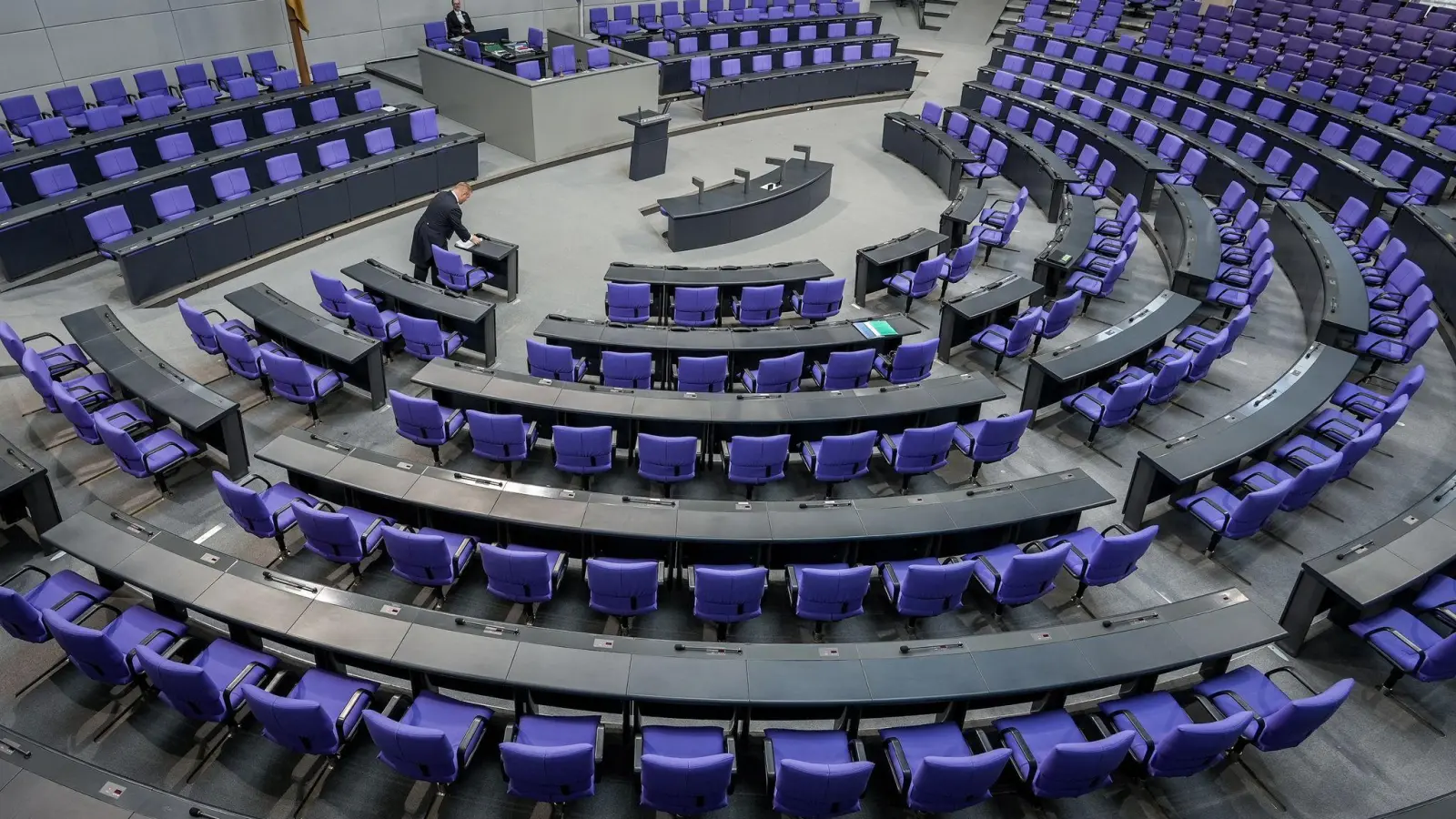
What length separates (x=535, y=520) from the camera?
22.4 ft

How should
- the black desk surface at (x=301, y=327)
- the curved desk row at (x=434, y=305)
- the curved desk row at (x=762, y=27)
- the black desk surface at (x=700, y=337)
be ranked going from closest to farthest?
the black desk surface at (x=301, y=327) < the black desk surface at (x=700, y=337) < the curved desk row at (x=434, y=305) < the curved desk row at (x=762, y=27)

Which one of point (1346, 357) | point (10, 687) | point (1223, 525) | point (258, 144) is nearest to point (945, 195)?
point (1346, 357)

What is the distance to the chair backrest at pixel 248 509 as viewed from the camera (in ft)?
22.7

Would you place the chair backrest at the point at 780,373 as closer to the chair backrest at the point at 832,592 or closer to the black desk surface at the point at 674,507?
the black desk surface at the point at 674,507

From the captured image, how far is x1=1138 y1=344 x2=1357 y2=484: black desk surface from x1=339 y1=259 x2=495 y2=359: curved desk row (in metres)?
6.73

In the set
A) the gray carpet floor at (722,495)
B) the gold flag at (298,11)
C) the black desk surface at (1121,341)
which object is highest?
the gold flag at (298,11)

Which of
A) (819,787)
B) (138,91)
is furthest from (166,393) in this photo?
(138,91)

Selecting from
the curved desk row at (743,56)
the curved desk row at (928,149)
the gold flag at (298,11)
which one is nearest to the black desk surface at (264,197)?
the gold flag at (298,11)

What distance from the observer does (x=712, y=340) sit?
9734 millimetres

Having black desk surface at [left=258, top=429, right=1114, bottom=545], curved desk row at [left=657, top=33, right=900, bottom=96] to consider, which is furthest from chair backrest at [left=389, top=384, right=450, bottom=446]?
curved desk row at [left=657, top=33, right=900, bottom=96]

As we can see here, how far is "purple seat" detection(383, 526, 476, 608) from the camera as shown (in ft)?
21.7

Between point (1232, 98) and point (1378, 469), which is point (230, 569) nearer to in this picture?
point (1378, 469)

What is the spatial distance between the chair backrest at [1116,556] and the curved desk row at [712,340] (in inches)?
140

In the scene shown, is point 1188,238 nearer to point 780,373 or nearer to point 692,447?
point 780,373
